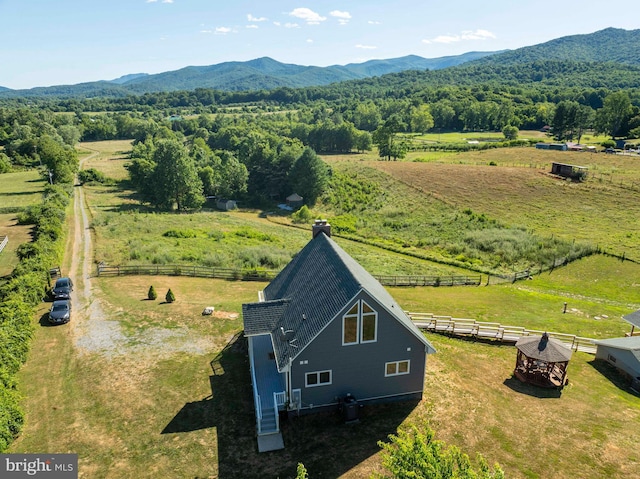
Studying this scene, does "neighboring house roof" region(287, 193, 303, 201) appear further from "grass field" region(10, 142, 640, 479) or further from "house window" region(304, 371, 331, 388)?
"house window" region(304, 371, 331, 388)

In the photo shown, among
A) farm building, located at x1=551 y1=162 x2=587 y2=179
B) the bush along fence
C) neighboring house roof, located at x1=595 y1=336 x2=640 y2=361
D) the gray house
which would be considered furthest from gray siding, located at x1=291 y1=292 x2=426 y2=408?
farm building, located at x1=551 y1=162 x2=587 y2=179

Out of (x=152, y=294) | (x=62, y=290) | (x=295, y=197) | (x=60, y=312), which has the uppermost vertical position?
(x=62, y=290)

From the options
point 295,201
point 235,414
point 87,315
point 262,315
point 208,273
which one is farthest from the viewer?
point 295,201

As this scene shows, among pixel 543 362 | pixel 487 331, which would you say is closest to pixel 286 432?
pixel 543 362

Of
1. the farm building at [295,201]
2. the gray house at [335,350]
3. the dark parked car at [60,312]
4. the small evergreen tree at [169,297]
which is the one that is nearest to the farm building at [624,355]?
the gray house at [335,350]

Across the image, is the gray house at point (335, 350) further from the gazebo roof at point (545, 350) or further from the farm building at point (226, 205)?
the farm building at point (226, 205)

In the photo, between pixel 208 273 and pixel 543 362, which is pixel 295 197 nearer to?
pixel 208 273
